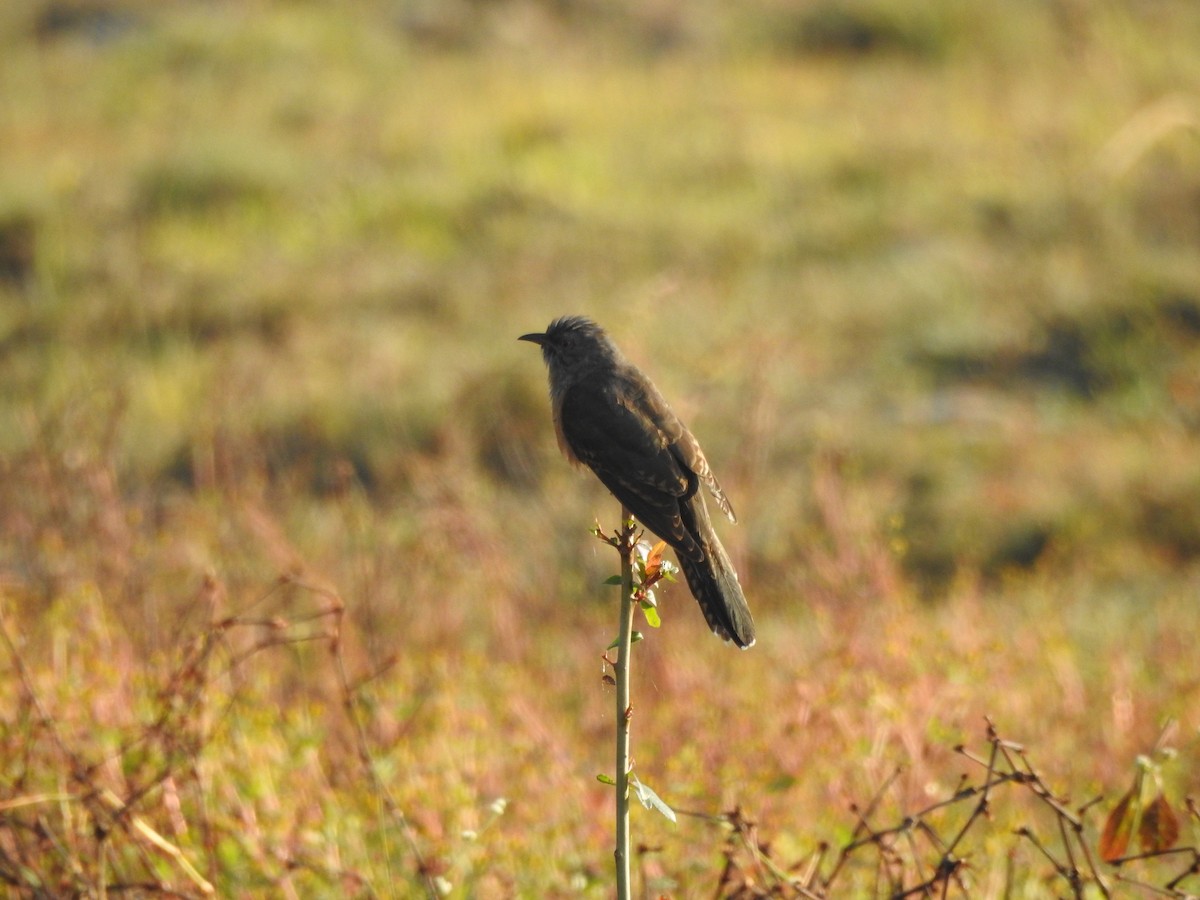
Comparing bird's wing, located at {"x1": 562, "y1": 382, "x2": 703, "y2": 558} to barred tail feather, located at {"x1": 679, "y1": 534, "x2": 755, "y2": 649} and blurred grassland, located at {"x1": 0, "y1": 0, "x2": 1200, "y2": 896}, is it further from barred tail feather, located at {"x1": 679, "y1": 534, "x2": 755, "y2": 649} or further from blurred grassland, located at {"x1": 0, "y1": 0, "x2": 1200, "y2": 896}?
blurred grassland, located at {"x1": 0, "y1": 0, "x2": 1200, "y2": 896}

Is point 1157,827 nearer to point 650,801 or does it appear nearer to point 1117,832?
point 1117,832

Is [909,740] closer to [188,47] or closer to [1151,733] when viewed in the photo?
[1151,733]

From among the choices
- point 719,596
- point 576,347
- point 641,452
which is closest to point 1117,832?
point 719,596

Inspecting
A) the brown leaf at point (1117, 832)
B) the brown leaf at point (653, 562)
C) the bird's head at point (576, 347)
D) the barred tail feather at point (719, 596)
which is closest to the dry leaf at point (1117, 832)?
the brown leaf at point (1117, 832)

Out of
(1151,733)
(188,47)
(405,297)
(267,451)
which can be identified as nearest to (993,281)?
(405,297)

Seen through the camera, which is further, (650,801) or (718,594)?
(718,594)

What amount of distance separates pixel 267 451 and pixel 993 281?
18.1ft

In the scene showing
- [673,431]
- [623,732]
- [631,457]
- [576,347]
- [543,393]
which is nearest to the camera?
[623,732]

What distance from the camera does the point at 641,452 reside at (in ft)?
10.8

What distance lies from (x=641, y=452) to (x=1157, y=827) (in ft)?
4.22

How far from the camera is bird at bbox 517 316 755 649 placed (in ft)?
9.65

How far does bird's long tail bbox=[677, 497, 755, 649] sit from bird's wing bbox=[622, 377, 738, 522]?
0.98 ft

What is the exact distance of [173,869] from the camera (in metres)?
3.75

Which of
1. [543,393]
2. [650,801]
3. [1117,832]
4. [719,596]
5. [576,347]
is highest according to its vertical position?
[543,393]
